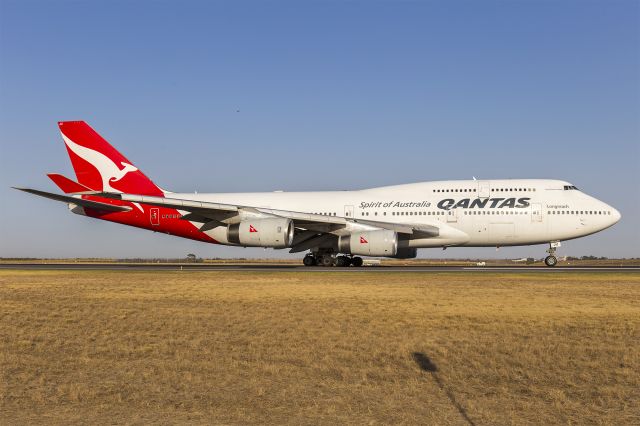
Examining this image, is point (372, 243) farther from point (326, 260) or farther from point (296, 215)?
point (326, 260)

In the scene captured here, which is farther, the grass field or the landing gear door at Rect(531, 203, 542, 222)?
the landing gear door at Rect(531, 203, 542, 222)

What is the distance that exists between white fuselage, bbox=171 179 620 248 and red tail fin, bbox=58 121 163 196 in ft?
54.6

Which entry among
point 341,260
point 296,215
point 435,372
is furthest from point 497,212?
point 435,372

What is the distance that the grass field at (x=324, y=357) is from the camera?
9578 mm

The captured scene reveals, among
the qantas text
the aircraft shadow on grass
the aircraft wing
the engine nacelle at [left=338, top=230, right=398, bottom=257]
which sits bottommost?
the aircraft shadow on grass

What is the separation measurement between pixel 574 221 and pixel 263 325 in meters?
27.3

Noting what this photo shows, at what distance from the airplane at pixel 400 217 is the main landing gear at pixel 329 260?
6cm

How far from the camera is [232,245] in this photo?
4244 cm

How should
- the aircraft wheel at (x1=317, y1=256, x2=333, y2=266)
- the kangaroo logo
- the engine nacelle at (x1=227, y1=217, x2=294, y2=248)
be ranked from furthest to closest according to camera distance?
1. the kangaroo logo
2. the aircraft wheel at (x1=317, y1=256, x2=333, y2=266)
3. the engine nacelle at (x1=227, y1=217, x2=294, y2=248)

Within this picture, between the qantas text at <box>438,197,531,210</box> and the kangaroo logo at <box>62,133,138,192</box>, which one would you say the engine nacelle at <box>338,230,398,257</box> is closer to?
the qantas text at <box>438,197,531,210</box>

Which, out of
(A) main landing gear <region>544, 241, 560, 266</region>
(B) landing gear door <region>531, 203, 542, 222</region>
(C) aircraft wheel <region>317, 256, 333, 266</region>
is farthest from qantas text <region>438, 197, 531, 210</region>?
(C) aircraft wheel <region>317, 256, 333, 266</region>

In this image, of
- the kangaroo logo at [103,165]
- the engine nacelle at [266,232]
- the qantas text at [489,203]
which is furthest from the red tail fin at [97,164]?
the qantas text at [489,203]

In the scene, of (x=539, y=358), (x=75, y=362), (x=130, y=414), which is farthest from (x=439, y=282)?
(x=130, y=414)

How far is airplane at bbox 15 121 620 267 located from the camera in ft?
125
